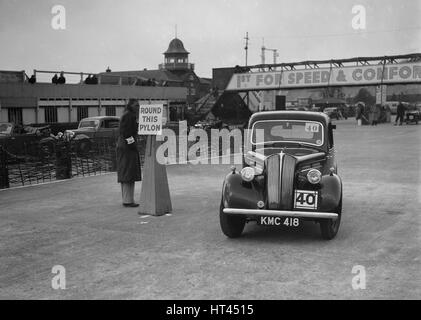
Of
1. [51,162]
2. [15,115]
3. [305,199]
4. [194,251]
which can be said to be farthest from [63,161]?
[15,115]

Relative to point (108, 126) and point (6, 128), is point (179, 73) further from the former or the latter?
point (6, 128)

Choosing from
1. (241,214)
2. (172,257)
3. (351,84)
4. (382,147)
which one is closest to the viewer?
(172,257)

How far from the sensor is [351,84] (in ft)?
122

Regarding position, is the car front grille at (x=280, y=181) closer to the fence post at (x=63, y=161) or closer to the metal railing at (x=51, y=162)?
the metal railing at (x=51, y=162)

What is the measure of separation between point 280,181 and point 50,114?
26837 millimetres

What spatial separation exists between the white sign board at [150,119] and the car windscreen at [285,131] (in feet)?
5.27

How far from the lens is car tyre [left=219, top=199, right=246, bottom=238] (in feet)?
23.2

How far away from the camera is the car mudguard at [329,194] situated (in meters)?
6.85

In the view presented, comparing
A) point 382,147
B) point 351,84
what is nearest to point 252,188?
point 382,147

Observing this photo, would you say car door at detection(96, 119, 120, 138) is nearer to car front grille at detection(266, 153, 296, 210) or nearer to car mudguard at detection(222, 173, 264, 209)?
car mudguard at detection(222, 173, 264, 209)

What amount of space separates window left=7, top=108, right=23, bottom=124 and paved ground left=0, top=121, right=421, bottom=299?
1867 centimetres
